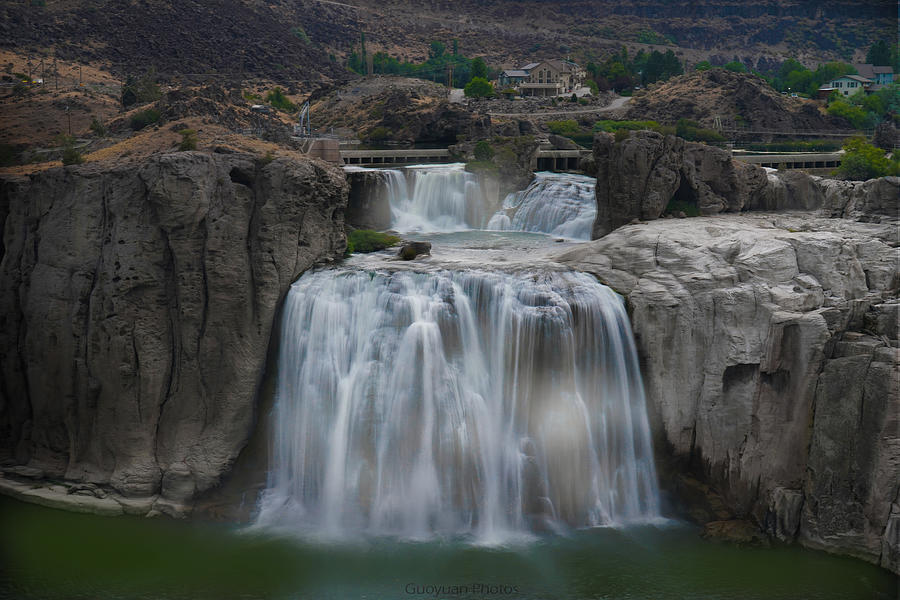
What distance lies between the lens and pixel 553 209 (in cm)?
4562

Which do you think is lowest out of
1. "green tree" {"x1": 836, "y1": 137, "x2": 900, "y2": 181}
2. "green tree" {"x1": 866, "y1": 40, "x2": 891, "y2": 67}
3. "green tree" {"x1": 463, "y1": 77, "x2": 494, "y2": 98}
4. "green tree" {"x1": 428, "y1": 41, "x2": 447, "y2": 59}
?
"green tree" {"x1": 836, "y1": 137, "x2": 900, "y2": 181}

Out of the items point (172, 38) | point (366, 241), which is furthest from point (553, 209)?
point (172, 38)

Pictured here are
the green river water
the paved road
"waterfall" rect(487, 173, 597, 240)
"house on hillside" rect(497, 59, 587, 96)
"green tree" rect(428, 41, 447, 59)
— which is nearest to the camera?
the green river water

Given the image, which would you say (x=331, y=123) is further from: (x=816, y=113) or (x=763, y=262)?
(x=763, y=262)

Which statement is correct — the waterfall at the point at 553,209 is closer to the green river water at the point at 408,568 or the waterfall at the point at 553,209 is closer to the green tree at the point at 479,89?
the green river water at the point at 408,568

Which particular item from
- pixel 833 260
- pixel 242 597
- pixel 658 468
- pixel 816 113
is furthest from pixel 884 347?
pixel 816 113

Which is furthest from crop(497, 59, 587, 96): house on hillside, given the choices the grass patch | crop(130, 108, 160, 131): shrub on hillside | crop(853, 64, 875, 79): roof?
the grass patch

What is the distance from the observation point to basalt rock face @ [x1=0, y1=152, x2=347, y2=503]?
2827cm

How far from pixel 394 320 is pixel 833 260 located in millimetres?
14916

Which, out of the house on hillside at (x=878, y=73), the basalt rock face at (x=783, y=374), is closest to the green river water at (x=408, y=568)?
the basalt rock face at (x=783, y=374)

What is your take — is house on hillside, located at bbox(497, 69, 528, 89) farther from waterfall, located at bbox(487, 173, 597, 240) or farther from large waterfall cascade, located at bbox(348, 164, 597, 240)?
A: large waterfall cascade, located at bbox(348, 164, 597, 240)

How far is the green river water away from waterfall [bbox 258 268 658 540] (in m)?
1.42

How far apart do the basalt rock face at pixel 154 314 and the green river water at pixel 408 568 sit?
9.07 ft

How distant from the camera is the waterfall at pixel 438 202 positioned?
45781 mm
